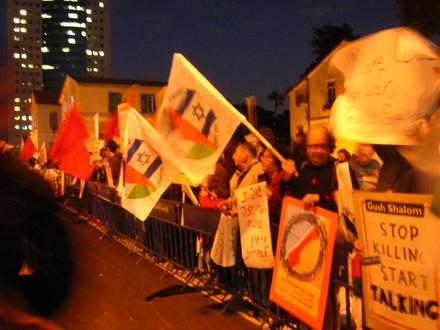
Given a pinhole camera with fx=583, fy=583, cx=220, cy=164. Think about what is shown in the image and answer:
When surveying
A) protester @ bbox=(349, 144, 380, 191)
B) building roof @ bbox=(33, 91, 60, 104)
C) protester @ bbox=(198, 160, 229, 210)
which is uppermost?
building roof @ bbox=(33, 91, 60, 104)

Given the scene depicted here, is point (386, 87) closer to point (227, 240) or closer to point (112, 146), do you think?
point (227, 240)

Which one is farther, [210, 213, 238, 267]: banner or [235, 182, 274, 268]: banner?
[210, 213, 238, 267]: banner

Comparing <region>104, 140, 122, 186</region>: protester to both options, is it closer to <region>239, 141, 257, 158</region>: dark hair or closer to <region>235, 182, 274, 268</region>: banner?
<region>239, 141, 257, 158</region>: dark hair

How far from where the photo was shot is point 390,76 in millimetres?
3275

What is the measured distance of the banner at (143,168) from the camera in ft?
23.4

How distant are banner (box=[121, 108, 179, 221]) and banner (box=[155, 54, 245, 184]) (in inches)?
30.8

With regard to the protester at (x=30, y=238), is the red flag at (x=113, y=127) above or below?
above

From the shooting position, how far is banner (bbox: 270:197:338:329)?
15.0 ft

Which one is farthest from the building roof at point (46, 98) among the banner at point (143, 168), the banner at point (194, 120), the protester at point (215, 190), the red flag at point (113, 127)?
the banner at point (194, 120)

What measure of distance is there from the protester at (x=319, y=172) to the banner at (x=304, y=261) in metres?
0.26

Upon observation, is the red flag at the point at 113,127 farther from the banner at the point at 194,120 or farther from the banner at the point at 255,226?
the banner at the point at 255,226

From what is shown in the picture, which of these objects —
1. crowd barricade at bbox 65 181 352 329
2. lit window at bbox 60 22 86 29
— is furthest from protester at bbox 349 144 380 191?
lit window at bbox 60 22 86 29

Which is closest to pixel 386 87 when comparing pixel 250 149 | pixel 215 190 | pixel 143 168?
pixel 250 149

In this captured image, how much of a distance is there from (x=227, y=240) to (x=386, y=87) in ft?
11.5
